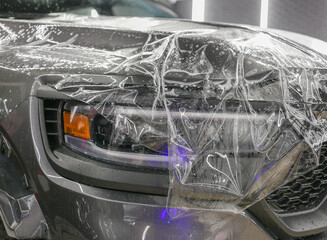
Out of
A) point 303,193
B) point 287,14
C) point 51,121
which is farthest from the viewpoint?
point 287,14

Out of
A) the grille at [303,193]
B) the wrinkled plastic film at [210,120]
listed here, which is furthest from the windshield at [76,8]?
the grille at [303,193]

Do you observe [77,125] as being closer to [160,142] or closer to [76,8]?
[160,142]

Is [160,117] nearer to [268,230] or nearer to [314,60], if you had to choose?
[268,230]

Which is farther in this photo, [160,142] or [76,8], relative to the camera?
[76,8]

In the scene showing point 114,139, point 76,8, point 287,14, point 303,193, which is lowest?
point 287,14

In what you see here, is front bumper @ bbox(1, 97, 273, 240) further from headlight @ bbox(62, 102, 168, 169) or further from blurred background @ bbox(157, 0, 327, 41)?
blurred background @ bbox(157, 0, 327, 41)

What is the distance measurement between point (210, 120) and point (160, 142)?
0.14 metres

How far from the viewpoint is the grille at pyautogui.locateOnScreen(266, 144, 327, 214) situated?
1224 mm

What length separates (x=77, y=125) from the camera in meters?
1.11

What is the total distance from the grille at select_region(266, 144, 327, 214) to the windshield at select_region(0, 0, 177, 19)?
51.1 inches

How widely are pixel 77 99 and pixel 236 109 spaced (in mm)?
414

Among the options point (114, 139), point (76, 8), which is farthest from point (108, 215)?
point (76, 8)

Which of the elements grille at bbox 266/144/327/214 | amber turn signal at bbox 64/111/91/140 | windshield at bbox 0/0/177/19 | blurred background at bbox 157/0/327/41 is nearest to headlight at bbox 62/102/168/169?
amber turn signal at bbox 64/111/91/140

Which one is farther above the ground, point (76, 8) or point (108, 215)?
point (76, 8)
